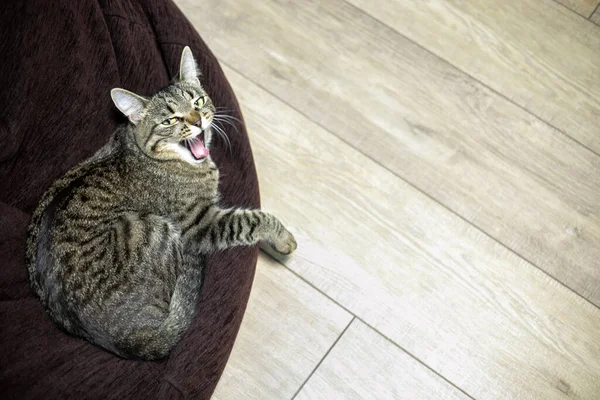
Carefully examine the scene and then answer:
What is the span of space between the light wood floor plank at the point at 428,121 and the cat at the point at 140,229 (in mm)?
451

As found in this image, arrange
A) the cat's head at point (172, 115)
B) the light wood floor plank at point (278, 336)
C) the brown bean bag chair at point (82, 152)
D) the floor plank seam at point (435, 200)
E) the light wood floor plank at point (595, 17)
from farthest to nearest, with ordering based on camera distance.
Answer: the light wood floor plank at point (595, 17), the floor plank seam at point (435, 200), the light wood floor plank at point (278, 336), the cat's head at point (172, 115), the brown bean bag chair at point (82, 152)

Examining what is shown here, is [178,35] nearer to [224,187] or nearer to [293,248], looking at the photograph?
[224,187]

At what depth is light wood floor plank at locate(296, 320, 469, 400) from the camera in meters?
1.48

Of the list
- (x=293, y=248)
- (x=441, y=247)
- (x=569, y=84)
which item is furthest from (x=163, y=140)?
(x=569, y=84)

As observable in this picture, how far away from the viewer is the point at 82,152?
4.72ft

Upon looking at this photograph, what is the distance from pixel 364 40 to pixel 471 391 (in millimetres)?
1024

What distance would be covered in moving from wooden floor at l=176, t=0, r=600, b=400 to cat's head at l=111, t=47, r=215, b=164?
1.15 feet

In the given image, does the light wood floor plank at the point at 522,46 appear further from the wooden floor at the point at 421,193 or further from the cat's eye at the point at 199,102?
the cat's eye at the point at 199,102

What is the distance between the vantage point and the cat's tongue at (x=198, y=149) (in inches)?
56.3

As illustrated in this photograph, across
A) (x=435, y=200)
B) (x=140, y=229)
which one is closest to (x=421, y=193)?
(x=435, y=200)

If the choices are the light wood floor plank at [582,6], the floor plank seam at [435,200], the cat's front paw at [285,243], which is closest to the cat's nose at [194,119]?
the cat's front paw at [285,243]

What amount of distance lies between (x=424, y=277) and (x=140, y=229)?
697 millimetres

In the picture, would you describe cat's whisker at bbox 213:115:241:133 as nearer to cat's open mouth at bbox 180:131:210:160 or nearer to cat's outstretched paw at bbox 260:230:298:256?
cat's open mouth at bbox 180:131:210:160

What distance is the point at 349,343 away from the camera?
5.02 ft
